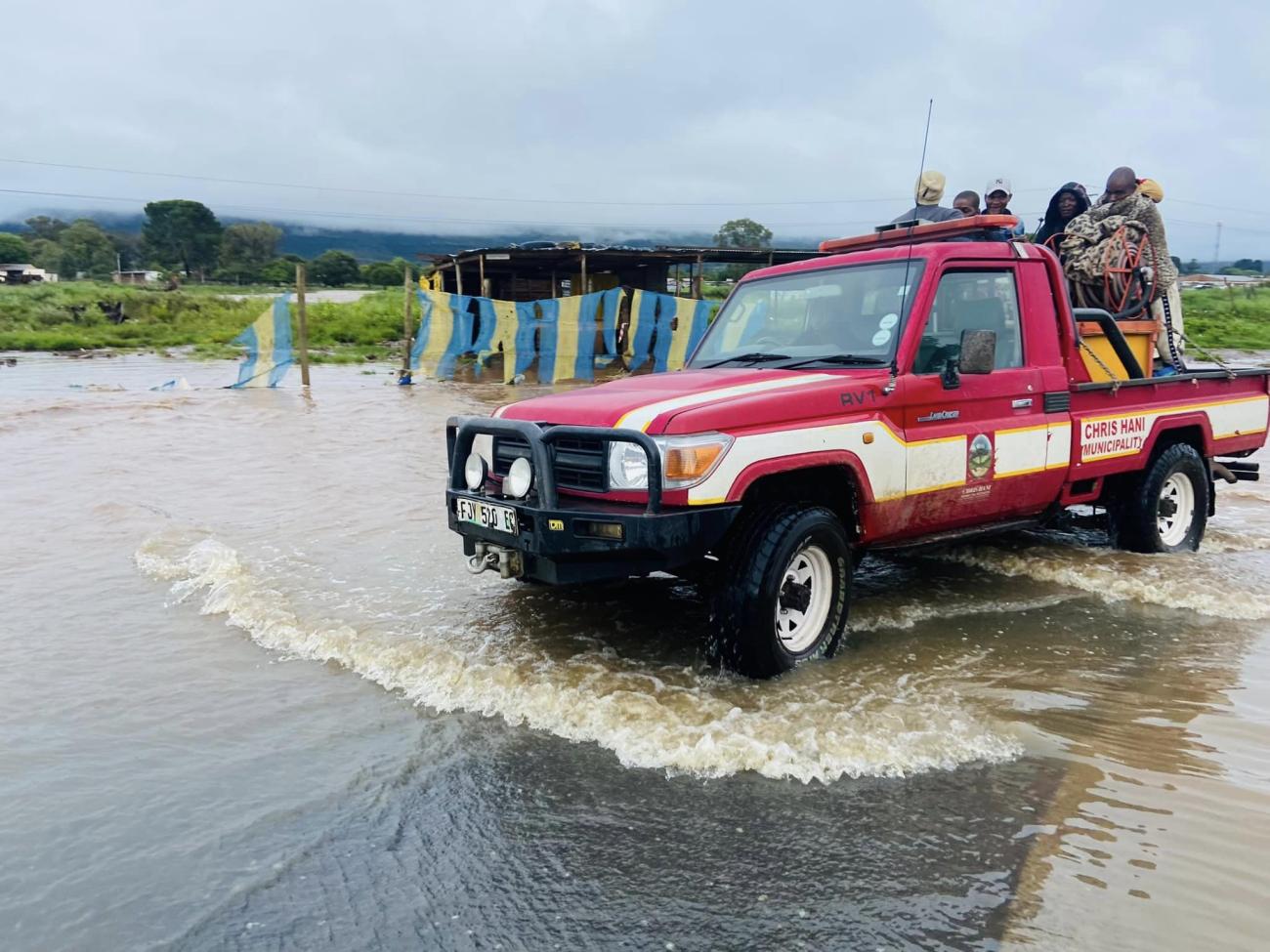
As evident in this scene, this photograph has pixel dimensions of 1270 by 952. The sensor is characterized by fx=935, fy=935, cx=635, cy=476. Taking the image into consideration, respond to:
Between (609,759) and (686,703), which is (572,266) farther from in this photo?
(609,759)

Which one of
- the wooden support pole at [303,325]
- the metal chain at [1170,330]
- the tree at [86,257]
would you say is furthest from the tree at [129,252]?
the metal chain at [1170,330]

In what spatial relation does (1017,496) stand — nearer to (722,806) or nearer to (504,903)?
(722,806)

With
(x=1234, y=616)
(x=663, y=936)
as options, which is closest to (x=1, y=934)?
(x=663, y=936)

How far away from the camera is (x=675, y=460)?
3.99m

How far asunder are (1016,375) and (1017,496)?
701mm

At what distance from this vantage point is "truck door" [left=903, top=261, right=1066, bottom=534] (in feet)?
16.0

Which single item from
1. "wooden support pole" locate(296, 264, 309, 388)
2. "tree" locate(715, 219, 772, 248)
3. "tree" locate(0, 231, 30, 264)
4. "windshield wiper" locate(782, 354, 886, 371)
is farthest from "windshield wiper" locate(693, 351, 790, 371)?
"tree" locate(0, 231, 30, 264)

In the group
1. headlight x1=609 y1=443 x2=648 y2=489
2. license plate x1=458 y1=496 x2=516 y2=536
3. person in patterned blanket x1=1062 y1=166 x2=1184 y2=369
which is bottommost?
license plate x1=458 y1=496 x2=516 y2=536

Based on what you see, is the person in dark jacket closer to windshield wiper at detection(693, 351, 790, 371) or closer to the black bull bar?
windshield wiper at detection(693, 351, 790, 371)

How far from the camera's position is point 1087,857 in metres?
3.05

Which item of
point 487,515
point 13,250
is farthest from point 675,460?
point 13,250

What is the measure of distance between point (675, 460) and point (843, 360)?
4.57 ft

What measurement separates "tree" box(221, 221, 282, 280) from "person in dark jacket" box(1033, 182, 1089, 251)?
12016cm

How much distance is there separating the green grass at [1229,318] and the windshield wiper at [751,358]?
96.9 feet
